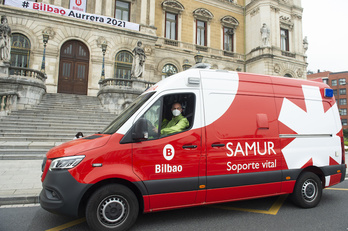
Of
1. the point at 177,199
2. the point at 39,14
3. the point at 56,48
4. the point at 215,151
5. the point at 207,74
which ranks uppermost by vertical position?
the point at 39,14

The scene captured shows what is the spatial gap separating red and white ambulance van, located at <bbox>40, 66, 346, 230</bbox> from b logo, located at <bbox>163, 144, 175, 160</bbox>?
0.6 inches

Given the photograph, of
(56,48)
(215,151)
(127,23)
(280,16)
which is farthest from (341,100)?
(215,151)

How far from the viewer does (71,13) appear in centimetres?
2009

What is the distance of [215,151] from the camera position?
12.7 ft

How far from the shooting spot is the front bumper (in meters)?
3.16

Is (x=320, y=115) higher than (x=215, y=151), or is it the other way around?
(x=320, y=115)

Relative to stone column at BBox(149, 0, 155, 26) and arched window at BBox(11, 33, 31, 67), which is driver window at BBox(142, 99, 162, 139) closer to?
arched window at BBox(11, 33, 31, 67)

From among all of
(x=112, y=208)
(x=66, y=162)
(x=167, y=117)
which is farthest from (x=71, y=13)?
(x=112, y=208)

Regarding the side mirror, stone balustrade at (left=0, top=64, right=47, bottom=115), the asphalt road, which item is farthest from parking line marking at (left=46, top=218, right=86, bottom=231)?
stone balustrade at (left=0, top=64, right=47, bottom=115)

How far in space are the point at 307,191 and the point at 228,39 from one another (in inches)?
1092

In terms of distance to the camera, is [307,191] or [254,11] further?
[254,11]

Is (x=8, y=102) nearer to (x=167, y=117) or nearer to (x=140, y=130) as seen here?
(x=167, y=117)

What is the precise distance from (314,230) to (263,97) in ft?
7.65

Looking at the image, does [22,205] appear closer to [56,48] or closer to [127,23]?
[56,48]
